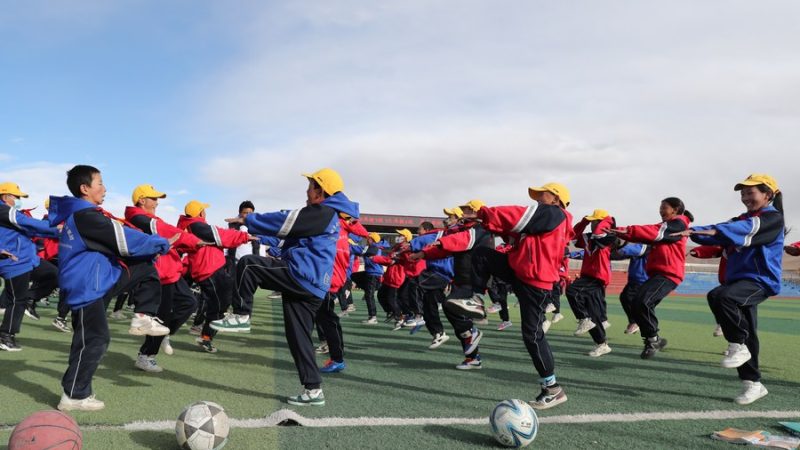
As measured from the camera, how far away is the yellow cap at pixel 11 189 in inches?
325

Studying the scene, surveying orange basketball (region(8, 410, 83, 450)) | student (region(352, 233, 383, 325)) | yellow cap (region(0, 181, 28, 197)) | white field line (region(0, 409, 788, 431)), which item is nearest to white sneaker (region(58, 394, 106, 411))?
white field line (region(0, 409, 788, 431))

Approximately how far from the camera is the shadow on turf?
158 inches

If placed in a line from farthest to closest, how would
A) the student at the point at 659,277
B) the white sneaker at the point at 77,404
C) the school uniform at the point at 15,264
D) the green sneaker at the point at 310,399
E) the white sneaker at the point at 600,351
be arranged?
the white sneaker at the point at 600,351
the student at the point at 659,277
the school uniform at the point at 15,264
the green sneaker at the point at 310,399
the white sneaker at the point at 77,404

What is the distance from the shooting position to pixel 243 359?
7602 mm

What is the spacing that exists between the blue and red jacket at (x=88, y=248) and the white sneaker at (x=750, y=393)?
5.61 m

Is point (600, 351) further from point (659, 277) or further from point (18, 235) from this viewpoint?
point (18, 235)

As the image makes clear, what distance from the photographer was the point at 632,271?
10.3 meters

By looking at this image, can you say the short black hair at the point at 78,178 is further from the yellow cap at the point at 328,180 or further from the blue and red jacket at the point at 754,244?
the blue and red jacket at the point at 754,244

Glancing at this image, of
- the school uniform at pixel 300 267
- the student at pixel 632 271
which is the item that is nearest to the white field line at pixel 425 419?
the school uniform at pixel 300 267

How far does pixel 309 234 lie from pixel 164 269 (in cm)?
311

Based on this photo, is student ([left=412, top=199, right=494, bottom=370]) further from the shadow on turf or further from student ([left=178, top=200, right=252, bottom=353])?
student ([left=178, top=200, right=252, bottom=353])

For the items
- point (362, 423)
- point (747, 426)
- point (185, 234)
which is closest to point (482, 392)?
point (362, 423)

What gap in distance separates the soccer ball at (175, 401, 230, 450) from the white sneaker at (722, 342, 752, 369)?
457 cm

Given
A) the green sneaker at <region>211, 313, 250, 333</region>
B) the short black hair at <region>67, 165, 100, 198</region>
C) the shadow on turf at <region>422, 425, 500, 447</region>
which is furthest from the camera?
the green sneaker at <region>211, 313, 250, 333</region>
